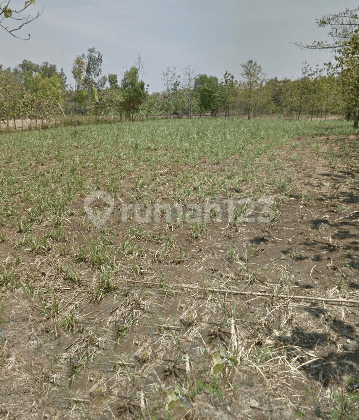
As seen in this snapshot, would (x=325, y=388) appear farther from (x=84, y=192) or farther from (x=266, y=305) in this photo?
(x=84, y=192)

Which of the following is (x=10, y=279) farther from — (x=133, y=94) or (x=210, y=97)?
(x=210, y=97)

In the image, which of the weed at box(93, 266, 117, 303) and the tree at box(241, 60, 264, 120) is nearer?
the weed at box(93, 266, 117, 303)

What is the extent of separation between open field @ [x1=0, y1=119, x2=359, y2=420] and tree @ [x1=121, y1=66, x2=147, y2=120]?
82.7 ft

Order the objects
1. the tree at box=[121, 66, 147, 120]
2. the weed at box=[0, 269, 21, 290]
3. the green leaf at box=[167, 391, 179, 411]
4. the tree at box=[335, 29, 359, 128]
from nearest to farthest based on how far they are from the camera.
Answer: the green leaf at box=[167, 391, 179, 411] < the weed at box=[0, 269, 21, 290] < the tree at box=[335, 29, 359, 128] < the tree at box=[121, 66, 147, 120]

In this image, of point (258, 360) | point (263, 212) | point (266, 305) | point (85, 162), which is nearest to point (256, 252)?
point (266, 305)

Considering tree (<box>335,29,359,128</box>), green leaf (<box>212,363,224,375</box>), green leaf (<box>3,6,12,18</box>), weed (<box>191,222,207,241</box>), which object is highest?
tree (<box>335,29,359,128</box>)

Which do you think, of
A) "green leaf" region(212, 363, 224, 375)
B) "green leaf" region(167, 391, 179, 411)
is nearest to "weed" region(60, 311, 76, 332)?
"green leaf" region(167, 391, 179, 411)

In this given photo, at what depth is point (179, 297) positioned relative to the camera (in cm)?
350

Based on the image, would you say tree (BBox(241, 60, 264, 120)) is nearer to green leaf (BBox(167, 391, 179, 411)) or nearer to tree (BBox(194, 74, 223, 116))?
tree (BBox(194, 74, 223, 116))

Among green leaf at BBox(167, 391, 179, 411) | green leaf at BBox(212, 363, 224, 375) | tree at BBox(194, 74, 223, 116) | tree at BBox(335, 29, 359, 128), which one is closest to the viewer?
green leaf at BBox(167, 391, 179, 411)

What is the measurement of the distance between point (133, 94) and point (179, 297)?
1196 inches

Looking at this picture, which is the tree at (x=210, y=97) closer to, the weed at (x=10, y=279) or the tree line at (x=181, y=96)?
the tree line at (x=181, y=96)

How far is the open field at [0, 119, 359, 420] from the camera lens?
2.38m

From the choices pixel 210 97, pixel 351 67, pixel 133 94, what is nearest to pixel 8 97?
pixel 133 94
